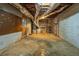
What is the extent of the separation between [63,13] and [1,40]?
3.50 feet

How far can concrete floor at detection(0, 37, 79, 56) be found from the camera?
1943 mm

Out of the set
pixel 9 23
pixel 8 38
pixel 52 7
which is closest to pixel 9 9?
pixel 9 23

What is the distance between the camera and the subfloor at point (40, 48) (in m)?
1.94

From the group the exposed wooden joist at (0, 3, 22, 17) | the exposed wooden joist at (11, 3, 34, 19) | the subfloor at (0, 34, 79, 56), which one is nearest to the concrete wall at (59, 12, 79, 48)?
the subfloor at (0, 34, 79, 56)

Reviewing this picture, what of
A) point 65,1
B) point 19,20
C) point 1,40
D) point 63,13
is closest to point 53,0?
point 65,1

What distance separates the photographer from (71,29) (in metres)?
2.09

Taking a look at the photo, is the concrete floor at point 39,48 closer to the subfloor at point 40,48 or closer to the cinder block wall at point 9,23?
the subfloor at point 40,48

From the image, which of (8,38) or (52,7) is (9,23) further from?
(52,7)

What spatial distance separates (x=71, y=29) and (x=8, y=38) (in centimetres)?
103

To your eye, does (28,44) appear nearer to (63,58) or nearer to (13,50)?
(13,50)

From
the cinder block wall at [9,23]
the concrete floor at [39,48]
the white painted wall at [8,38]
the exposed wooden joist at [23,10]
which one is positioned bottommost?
the concrete floor at [39,48]

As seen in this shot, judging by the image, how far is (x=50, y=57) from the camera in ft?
6.32

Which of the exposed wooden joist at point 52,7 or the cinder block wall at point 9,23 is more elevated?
the exposed wooden joist at point 52,7

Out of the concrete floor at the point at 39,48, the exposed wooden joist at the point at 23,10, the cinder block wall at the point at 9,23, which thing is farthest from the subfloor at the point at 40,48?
the exposed wooden joist at the point at 23,10
